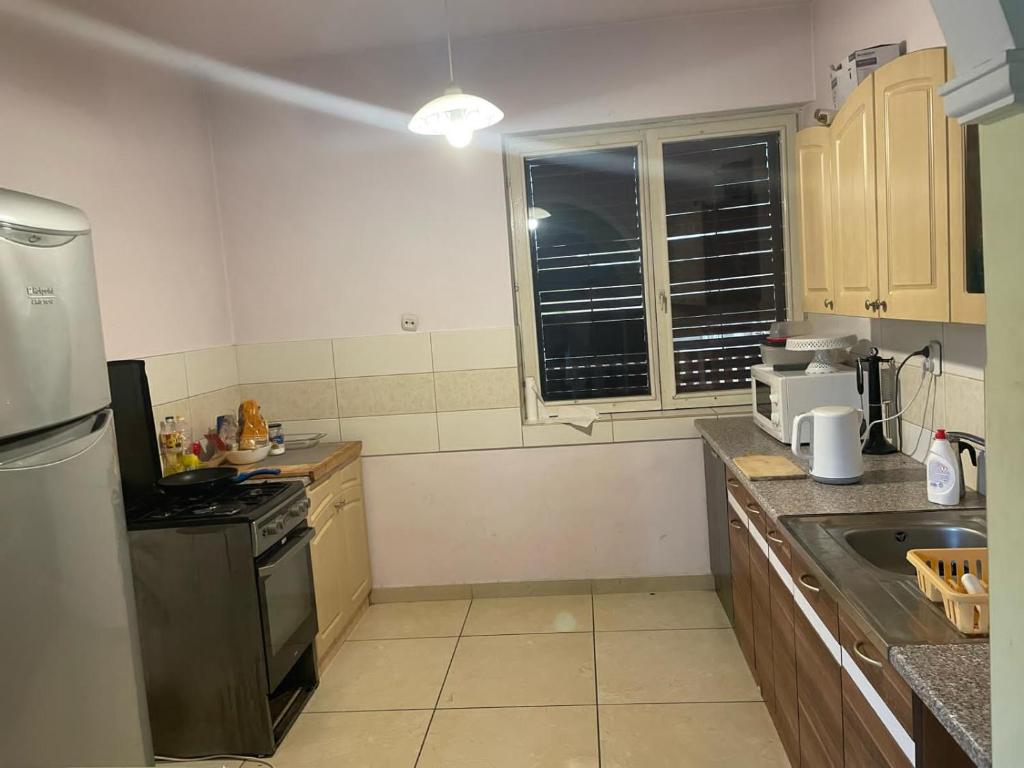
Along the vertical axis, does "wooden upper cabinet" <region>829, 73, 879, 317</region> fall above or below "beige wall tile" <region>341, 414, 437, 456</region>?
above

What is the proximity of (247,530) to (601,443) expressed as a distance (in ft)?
6.19

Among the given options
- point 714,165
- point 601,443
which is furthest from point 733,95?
point 601,443

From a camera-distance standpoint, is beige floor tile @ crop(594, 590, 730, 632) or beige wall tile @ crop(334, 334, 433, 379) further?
beige wall tile @ crop(334, 334, 433, 379)

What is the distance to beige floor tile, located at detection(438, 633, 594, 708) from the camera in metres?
2.91

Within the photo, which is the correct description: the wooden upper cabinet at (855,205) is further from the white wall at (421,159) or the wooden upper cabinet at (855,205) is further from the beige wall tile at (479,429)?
the beige wall tile at (479,429)

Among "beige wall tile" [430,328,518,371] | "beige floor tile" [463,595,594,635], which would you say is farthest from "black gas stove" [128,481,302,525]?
"beige floor tile" [463,595,594,635]

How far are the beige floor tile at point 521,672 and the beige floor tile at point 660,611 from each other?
0.75 ft

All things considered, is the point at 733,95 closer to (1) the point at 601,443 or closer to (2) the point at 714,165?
(2) the point at 714,165

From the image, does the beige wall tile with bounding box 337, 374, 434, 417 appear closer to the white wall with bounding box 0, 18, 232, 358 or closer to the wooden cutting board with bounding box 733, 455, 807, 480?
the white wall with bounding box 0, 18, 232, 358

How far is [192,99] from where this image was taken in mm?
3715

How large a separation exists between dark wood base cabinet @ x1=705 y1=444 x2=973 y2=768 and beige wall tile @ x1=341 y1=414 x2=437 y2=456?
1513 mm

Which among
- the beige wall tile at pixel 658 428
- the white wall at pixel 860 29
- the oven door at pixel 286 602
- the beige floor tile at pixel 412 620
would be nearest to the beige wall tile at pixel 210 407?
the oven door at pixel 286 602

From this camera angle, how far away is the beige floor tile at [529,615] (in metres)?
3.51

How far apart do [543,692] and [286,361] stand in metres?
2.11
